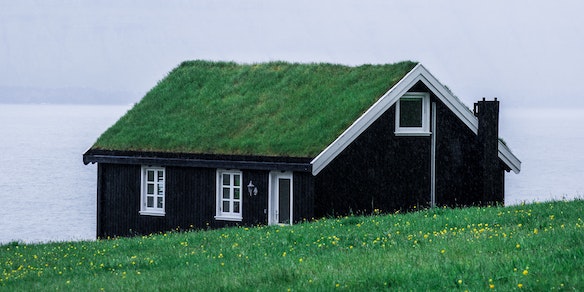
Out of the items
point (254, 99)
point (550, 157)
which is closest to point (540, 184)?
point (550, 157)

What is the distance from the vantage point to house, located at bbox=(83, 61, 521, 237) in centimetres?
3394

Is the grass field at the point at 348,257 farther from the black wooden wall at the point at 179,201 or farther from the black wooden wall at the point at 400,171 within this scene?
the black wooden wall at the point at 400,171

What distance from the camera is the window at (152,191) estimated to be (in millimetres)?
37025

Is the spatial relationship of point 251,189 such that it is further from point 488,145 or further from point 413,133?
point 488,145

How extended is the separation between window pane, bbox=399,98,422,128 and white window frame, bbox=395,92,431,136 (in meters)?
0.15

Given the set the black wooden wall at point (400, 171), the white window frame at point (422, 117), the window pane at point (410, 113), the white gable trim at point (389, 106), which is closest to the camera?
the white gable trim at point (389, 106)

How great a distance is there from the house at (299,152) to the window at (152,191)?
0.04 m

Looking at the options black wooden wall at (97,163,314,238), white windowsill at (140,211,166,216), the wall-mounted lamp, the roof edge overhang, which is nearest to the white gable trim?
the roof edge overhang

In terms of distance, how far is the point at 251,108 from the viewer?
3775 cm

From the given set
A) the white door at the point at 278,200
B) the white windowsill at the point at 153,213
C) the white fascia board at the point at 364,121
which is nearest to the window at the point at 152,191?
the white windowsill at the point at 153,213

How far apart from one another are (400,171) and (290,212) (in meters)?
4.30

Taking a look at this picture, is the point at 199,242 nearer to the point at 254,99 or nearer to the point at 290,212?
the point at 290,212

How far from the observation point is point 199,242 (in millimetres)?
26219

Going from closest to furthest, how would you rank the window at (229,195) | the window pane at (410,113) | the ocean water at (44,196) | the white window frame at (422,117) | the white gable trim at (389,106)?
the white gable trim at (389,106)
the window at (229,195)
the white window frame at (422,117)
the window pane at (410,113)
the ocean water at (44,196)
